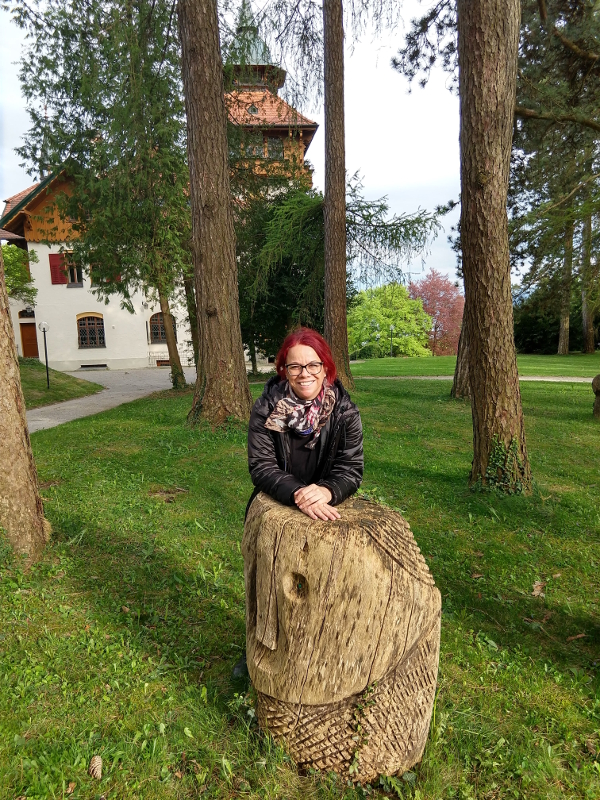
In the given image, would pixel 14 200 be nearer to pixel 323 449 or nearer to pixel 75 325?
pixel 75 325

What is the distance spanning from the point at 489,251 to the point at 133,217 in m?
11.1

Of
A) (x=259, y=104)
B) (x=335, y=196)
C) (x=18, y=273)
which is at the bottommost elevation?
(x=335, y=196)

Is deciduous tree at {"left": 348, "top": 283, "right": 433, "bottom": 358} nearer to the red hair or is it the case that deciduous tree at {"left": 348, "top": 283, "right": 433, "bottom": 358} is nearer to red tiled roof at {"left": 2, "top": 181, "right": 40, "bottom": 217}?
red tiled roof at {"left": 2, "top": 181, "right": 40, "bottom": 217}

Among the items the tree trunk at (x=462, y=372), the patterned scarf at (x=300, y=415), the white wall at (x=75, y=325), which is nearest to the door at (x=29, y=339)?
the white wall at (x=75, y=325)

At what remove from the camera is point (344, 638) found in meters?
2.17

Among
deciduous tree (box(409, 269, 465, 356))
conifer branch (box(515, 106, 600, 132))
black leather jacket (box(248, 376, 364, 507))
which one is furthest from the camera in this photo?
deciduous tree (box(409, 269, 465, 356))

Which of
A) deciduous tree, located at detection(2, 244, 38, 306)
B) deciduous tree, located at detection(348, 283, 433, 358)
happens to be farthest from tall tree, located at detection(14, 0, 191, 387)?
deciduous tree, located at detection(348, 283, 433, 358)

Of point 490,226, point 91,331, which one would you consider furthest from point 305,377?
point 91,331

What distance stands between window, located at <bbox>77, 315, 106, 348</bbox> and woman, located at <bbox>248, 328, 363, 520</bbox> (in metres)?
32.6

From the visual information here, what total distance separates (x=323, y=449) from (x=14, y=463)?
2.69 meters

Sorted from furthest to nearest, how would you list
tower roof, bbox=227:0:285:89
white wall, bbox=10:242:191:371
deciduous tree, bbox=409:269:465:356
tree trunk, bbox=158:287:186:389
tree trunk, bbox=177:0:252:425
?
deciduous tree, bbox=409:269:465:356 → white wall, bbox=10:242:191:371 → tree trunk, bbox=158:287:186:389 → tower roof, bbox=227:0:285:89 → tree trunk, bbox=177:0:252:425

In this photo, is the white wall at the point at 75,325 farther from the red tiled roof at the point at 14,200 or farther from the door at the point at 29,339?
the red tiled roof at the point at 14,200

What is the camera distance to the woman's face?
2.54 m

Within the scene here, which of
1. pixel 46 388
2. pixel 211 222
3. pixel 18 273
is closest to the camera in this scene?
pixel 211 222
